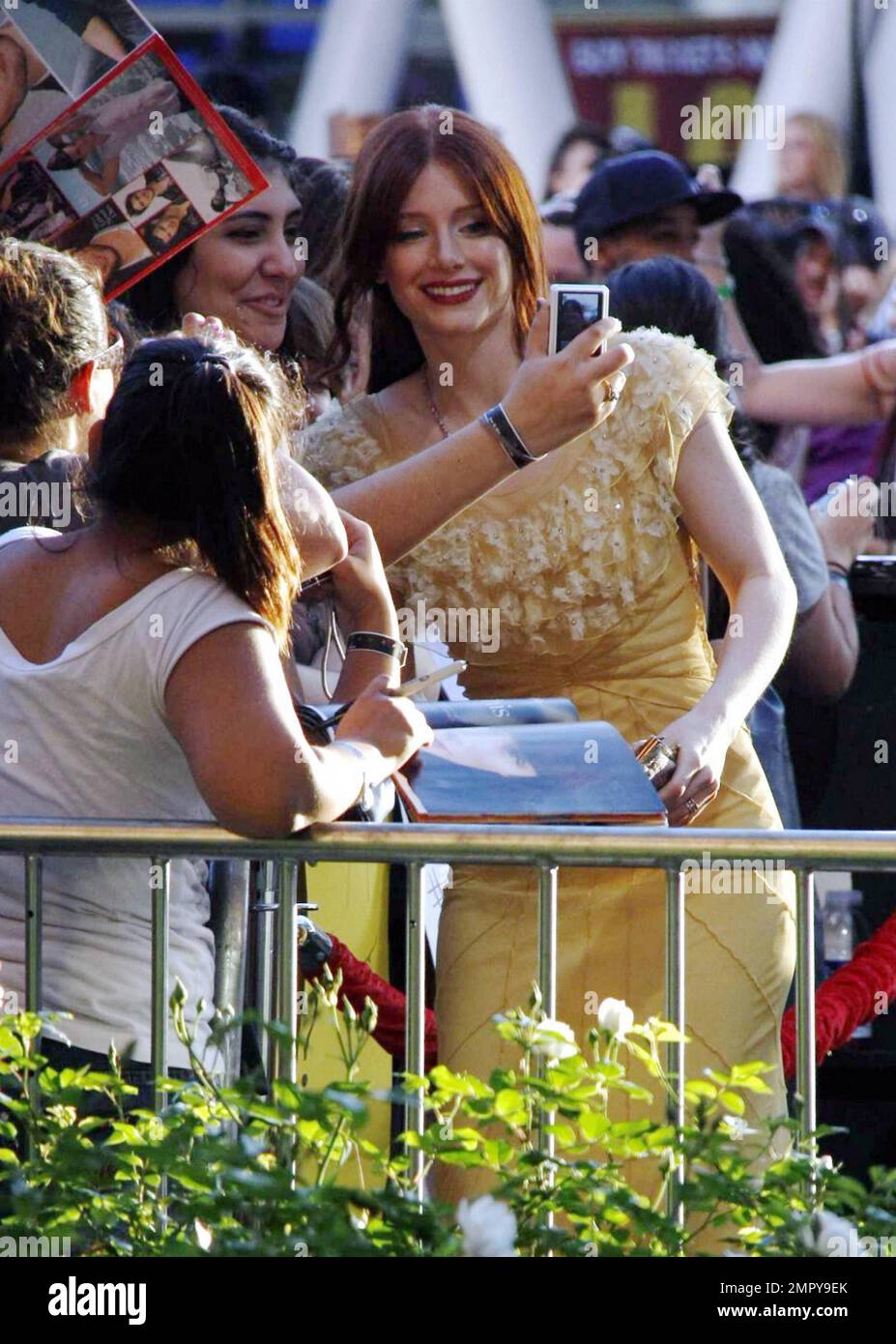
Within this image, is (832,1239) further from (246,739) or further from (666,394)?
(666,394)

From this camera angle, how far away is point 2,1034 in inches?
90.0

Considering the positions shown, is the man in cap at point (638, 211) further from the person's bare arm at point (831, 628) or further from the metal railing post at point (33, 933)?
the metal railing post at point (33, 933)

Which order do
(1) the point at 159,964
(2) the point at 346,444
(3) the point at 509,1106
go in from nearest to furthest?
(3) the point at 509,1106, (1) the point at 159,964, (2) the point at 346,444

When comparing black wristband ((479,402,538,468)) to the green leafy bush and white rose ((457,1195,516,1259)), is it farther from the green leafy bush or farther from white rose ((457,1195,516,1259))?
white rose ((457,1195,516,1259))

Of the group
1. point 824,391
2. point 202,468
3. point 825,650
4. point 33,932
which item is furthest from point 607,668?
point 824,391

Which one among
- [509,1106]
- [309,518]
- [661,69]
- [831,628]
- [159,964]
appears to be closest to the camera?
[509,1106]

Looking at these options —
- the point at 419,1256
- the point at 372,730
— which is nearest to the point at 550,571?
the point at 372,730

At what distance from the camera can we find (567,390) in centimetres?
306

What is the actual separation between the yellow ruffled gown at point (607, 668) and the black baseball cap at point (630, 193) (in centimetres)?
214

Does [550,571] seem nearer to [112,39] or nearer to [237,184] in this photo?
[237,184]

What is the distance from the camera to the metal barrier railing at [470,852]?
2.52 m

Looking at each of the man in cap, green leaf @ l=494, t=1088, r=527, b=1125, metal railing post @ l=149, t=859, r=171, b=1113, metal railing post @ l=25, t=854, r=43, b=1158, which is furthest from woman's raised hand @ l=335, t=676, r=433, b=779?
the man in cap

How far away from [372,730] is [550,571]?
761mm

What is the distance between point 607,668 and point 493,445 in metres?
0.48
